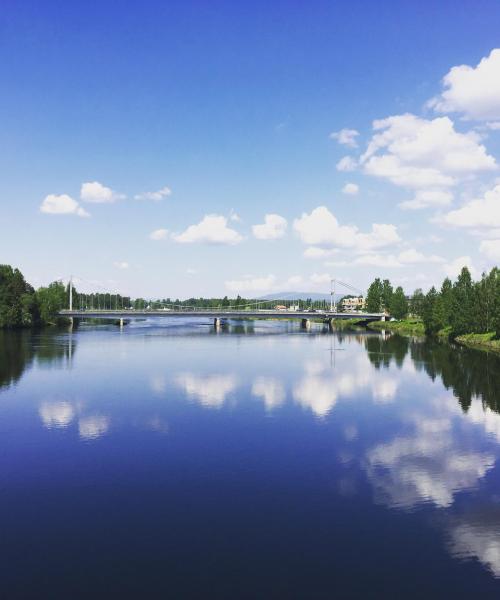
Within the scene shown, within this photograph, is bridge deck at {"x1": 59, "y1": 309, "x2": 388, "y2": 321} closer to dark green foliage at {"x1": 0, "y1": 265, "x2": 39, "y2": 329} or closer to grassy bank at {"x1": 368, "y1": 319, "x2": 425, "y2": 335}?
grassy bank at {"x1": 368, "y1": 319, "x2": 425, "y2": 335}

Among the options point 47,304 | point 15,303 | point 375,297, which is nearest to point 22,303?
point 15,303

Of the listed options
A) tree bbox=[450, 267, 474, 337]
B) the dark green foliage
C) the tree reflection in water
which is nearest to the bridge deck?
the dark green foliage

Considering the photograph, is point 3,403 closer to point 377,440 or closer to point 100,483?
point 100,483

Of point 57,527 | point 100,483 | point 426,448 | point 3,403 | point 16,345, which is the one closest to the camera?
point 57,527

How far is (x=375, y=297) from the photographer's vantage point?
182 meters

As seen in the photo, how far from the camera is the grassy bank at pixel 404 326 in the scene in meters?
130

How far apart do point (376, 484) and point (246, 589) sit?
10190mm

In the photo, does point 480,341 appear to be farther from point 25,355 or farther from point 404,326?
point 25,355

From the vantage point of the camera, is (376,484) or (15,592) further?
(376,484)

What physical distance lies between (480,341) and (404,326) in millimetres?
60132

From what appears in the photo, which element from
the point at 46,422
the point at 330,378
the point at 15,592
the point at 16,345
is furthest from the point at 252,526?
the point at 16,345

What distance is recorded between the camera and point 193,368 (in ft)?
195

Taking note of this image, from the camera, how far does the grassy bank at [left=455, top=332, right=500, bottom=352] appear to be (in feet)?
265

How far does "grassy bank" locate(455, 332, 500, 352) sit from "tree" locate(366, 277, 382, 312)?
8546 centimetres
